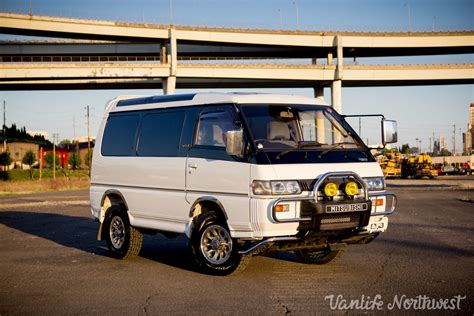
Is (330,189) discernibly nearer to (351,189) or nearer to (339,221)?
(351,189)

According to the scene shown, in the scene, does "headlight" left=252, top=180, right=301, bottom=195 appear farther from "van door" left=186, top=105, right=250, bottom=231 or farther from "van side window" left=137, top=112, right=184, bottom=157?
"van side window" left=137, top=112, right=184, bottom=157

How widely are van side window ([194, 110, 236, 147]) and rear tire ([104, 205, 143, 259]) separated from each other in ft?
7.56

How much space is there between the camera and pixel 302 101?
32.9 ft

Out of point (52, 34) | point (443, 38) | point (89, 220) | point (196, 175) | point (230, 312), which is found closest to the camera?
point (230, 312)

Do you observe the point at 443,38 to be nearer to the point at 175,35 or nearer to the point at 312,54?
the point at 312,54

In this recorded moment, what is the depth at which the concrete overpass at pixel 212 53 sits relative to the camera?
55.7 meters

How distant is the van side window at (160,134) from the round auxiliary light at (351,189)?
2.69 m

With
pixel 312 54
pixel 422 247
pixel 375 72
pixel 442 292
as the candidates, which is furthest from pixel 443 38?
pixel 442 292

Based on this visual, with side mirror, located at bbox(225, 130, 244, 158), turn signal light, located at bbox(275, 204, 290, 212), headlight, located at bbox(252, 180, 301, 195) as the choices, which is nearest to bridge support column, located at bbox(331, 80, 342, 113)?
side mirror, located at bbox(225, 130, 244, 158)

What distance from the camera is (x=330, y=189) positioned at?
856 centimetres

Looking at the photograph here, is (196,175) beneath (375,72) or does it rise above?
beneath

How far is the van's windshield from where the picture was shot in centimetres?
916

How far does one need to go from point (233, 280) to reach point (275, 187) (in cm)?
138

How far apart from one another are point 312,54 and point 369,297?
201 feet
